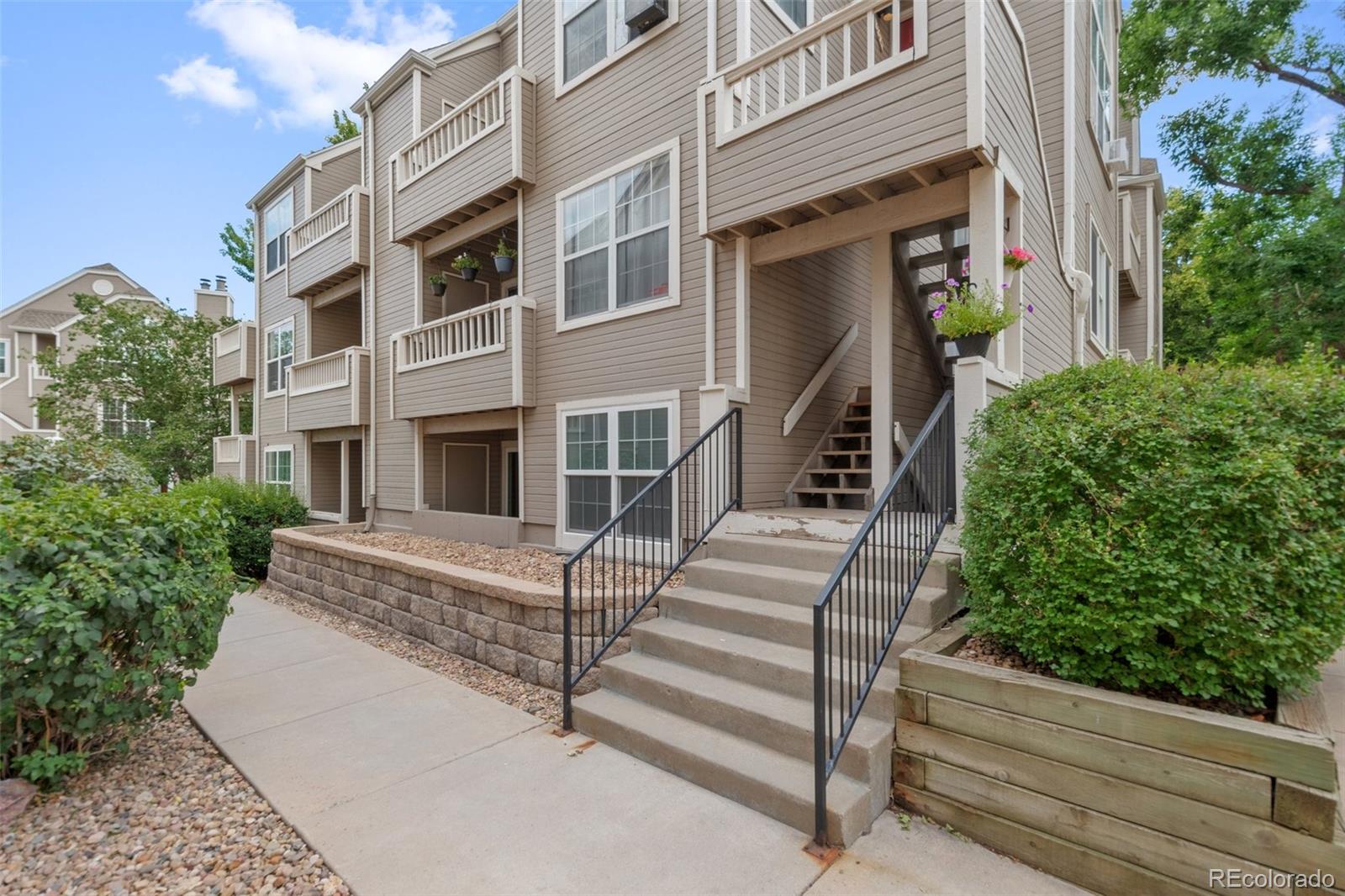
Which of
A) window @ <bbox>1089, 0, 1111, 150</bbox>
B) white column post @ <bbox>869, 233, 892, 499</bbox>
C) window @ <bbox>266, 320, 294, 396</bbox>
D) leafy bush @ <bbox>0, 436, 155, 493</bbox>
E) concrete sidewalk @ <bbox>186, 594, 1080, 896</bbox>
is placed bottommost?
concrete sidewalk @ <bbox>186, 594, 1080, 896</bbox>

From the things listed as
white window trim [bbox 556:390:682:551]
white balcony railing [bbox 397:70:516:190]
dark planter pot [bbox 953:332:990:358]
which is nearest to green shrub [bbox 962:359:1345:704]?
dark planter pot [bbox 953:332:990:358]

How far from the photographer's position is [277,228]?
538 inches

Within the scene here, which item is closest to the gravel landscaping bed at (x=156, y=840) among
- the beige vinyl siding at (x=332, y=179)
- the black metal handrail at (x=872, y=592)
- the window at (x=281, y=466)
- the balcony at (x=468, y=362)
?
the black metal handrail at (x=872, y=592)

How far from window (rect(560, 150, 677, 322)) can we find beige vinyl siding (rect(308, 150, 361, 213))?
829 centimetres

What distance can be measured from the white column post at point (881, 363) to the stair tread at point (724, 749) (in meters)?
2.75

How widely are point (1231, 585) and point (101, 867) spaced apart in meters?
4.64

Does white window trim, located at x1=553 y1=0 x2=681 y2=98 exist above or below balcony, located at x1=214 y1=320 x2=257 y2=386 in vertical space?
above

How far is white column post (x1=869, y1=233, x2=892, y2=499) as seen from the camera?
5.16 m

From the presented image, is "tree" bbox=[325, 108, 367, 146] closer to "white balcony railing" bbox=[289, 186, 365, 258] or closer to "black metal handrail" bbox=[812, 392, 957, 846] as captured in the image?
"white balcony railing" bbox=[289, 186, 365, 258]

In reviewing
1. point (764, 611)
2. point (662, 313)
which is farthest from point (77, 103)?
point (764, 611)

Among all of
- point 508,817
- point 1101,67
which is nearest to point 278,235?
point 508,817

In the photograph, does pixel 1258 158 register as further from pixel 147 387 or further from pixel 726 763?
pixel 147 387

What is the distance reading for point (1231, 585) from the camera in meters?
2.25

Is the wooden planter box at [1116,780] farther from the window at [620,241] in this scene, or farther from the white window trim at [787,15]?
the white window trim at [787,15]
